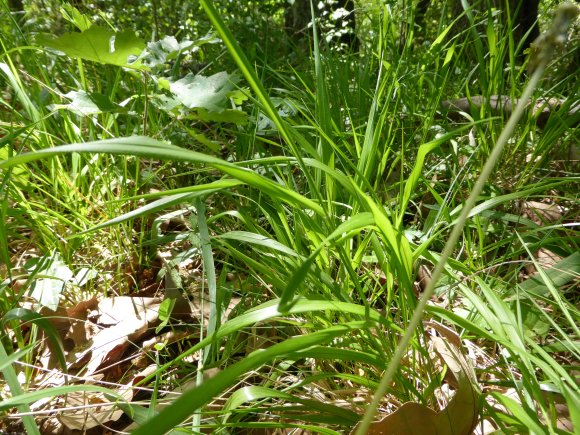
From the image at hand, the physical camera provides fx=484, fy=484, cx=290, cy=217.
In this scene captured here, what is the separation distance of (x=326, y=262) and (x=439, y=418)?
0.35 meters

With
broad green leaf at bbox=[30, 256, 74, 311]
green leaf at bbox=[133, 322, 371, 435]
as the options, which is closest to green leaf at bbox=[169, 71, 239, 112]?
broad green leaf at bbox=[30, 256, 74, 311]

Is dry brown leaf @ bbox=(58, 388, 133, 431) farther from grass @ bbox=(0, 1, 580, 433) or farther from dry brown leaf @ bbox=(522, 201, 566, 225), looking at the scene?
dry brown leaf @ bbox=(522, 201, 566, 225)

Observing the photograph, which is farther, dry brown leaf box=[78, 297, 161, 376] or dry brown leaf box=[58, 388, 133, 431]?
dry brown leaf box=[78, 297, 161, 376]

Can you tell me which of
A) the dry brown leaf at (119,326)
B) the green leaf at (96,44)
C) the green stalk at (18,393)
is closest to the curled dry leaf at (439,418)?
the green stalk at (18,393)

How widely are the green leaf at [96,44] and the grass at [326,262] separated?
12 cm

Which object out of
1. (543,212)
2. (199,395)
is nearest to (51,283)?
(199,395)

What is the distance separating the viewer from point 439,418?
2.29 feet

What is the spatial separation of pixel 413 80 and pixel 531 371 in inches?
46.0

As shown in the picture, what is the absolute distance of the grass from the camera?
643 mm

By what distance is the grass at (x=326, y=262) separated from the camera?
64 cm

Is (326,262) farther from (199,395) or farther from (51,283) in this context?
(51,283)

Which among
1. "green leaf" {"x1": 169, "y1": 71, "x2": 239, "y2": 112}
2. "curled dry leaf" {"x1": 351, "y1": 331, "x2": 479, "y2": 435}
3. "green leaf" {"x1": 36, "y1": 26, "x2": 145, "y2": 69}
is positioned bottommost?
"curled dry leaf" {"x1": 351, "y1": 331, "x2": 479, "y2": 435}

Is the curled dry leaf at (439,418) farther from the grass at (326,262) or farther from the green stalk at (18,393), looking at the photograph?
the green stalk at (18,393)

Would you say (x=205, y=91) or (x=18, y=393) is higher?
(x=205, y=91)
